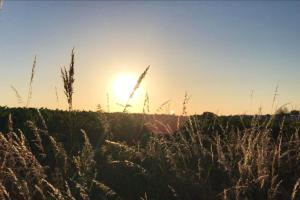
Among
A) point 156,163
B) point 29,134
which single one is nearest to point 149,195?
point 156,163

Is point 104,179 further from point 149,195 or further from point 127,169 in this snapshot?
point 149,195

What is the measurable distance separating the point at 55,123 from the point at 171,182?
14.7 ft

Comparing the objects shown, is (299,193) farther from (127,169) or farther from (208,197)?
(127,169)

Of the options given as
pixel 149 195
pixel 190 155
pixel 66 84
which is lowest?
pixel 149 195

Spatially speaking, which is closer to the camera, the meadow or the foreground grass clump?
the meadow

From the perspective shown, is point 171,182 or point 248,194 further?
point 171,182

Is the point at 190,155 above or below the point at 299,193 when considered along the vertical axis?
above

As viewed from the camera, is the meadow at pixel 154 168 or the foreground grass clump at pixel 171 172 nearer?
the meadow at pixel 154 168

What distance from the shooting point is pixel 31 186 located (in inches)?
185

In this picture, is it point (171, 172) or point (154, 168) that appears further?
point (171, 172)

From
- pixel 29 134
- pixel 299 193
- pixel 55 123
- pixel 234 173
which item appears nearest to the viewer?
pixel 299 193

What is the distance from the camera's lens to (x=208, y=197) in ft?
15.4

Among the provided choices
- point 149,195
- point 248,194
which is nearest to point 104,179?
point 149,195

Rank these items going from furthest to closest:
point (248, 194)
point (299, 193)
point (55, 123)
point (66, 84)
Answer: point (55, 123) < point (299, 193) < point (248, 194) < point (66, 84)
